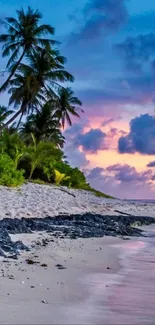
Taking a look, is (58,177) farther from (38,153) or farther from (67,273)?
(67,273)

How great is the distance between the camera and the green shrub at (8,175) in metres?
21.3

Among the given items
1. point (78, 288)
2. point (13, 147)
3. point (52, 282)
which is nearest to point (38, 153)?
point (13, 147)

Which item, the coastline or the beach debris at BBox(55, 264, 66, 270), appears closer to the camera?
the coastline

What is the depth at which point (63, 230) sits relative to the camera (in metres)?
12.1

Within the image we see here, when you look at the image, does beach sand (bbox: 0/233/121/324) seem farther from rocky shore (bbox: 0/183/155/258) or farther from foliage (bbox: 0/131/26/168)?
foliage (bbox: 0/131/26/168)

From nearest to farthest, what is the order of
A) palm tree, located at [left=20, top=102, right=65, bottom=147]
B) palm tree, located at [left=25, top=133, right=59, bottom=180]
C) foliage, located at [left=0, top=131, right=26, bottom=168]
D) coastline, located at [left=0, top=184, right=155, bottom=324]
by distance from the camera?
coastline, located at [left=0, top=184, right=155, bottom=324]
foliage, located at [left=0, top=131, right=26, bottom=168]
palm tree, located at [left=25, top=133, right=59, bottom=180]
palm tree, located at [left=20, top=102, right=65, bottom=147]

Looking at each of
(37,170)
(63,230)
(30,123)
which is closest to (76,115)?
(30,123)

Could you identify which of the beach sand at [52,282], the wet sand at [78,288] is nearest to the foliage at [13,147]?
the beach sand at [52,282]

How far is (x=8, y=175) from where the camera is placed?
72.3ft

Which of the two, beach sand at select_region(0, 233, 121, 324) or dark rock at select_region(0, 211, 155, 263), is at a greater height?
dark rock at select_region(0, 211, 155, 263)

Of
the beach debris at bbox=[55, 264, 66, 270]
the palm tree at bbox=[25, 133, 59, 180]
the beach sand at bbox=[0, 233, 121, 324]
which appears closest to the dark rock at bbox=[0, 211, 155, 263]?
the beach sand at bbox=[0, 233, 121, 324]

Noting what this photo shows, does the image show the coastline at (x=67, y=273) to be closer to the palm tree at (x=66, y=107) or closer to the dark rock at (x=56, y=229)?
the dark rock at (x=56, y=229)

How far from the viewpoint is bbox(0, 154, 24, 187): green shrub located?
70.0 ft

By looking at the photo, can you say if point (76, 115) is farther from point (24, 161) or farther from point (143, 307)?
point (143, 307)
